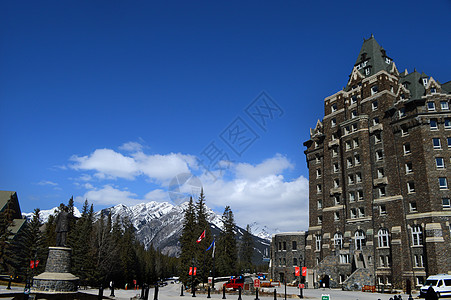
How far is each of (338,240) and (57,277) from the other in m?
42.1

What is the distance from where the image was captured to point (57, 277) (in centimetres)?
2531

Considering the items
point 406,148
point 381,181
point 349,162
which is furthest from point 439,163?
point 349,162

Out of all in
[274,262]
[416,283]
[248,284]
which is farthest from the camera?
[274,262]

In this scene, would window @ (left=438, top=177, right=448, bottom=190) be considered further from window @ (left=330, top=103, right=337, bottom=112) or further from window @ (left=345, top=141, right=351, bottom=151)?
window @ (left=330, top=103, right=337, bottom=112)

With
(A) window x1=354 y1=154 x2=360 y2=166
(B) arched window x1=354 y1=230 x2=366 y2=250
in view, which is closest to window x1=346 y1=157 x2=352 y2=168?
(A) window x1=354 y1=154 x2=360 y2=166

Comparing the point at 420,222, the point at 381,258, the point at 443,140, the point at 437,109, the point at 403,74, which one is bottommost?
the point at 381,258

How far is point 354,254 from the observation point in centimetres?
4903

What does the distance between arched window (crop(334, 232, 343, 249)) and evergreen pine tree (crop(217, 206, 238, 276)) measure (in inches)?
1155

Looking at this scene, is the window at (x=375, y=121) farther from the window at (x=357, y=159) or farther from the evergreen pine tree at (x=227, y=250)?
the evergreen pine tree at (x=227, y=250)

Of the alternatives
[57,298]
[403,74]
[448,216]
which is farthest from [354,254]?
[57,298]

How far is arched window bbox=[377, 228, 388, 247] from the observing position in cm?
4738

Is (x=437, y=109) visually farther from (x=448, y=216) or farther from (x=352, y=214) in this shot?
(x=352, y=214)

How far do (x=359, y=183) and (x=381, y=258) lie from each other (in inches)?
459

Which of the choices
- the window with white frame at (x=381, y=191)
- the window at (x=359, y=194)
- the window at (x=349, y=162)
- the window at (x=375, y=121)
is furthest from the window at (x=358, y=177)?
the window at (x=375, y=121)
